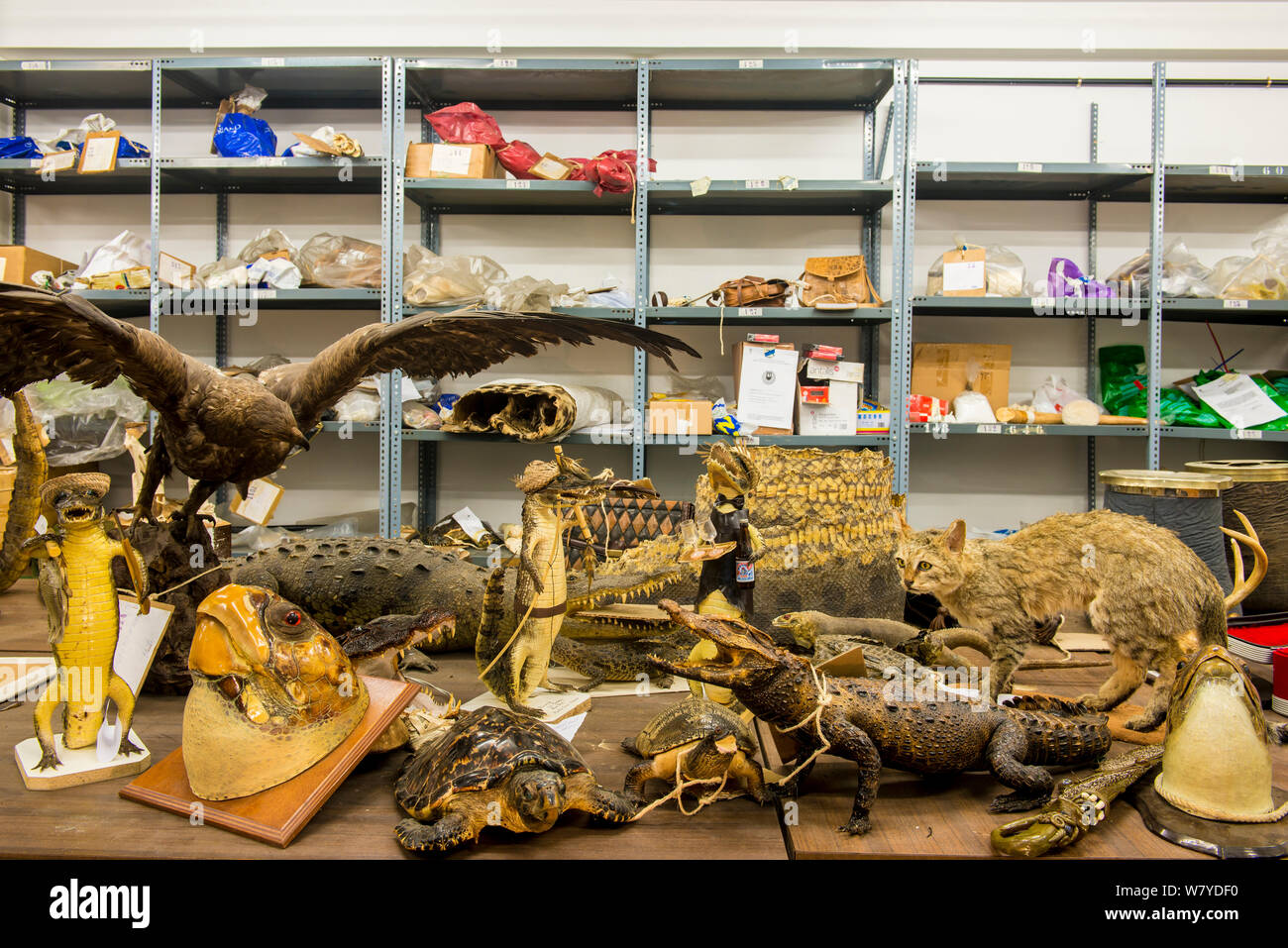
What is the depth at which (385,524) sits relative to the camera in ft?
10.9

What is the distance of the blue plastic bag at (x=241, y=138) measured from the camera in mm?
3408

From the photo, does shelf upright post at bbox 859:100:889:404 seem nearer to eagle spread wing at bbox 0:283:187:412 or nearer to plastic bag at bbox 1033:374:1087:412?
plastic bag at bbox 1033:374:1087:412

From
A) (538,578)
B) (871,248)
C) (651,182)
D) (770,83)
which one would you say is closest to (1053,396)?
(871,248)

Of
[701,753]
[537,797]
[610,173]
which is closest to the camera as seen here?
[537,797]

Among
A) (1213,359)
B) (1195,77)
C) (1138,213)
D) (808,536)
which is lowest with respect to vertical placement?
(808,536)

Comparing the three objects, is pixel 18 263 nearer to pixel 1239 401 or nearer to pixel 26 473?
pixel 26 473

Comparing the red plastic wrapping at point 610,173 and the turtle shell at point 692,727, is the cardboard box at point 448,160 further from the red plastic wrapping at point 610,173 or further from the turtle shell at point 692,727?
the turtle shell at point 692,727

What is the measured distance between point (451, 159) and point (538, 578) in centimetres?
254

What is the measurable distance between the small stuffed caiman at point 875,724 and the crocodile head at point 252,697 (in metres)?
0.53

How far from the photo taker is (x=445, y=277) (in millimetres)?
3287
